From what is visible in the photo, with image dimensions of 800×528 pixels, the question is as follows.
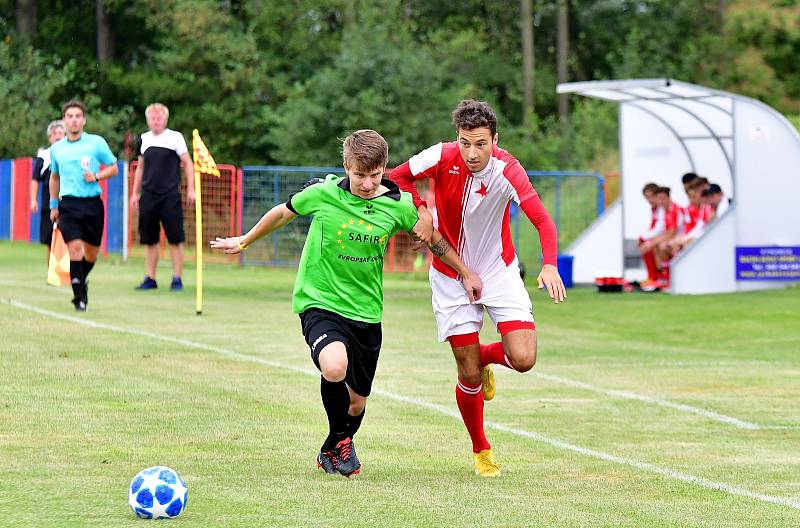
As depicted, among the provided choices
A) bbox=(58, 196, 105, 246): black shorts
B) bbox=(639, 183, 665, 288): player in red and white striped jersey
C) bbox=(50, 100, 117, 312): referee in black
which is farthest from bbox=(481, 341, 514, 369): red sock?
bbox=(639, 183, 665, 288): player in red and white striped jersey

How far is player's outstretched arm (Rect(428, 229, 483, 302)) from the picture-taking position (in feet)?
27.3

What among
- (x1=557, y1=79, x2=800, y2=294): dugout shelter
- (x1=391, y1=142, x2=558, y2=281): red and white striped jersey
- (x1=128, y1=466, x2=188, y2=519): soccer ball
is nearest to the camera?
(x1=128, y1=466, x2=188, y2=519): soccer ball

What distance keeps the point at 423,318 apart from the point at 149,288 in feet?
13.2

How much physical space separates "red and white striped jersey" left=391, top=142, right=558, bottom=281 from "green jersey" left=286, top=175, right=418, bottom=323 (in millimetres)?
263

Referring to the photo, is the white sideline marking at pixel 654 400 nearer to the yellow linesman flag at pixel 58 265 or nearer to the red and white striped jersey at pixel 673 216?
the yellow linesman flag at pixel 58 265

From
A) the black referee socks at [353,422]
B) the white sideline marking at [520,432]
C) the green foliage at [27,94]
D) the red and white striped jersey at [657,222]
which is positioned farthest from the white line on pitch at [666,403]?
the green foliage at [27,94]

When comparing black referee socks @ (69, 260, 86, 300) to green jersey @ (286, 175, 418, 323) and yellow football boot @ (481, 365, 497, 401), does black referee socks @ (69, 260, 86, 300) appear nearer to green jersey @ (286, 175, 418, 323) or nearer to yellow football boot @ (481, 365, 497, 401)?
yellow football boot @ (481, 365, 497, 401)

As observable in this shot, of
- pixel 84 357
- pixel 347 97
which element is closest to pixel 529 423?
pixel 84 357

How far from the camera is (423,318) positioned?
60.7 feet

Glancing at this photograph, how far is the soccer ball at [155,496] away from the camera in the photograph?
22.2ft

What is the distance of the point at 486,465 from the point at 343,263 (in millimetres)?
1328

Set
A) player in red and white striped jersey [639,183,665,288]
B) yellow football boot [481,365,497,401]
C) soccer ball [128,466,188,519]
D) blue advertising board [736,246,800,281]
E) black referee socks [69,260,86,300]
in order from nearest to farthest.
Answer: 1. soccer ball [128,466,188,519]
2. yellow football boot [481,365,497,401]
3. black referee socks [69,260,86,300]
4. blue advertising board [736,246,800,281]
5. player in red and white striped jersey [639,183,665,288]

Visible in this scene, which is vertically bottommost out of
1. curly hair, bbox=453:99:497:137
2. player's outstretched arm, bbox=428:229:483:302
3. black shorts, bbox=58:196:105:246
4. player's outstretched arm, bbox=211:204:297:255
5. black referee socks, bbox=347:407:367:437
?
black referee socks, bbox=347:407:367:437

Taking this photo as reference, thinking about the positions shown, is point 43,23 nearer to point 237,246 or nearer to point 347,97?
point 347,97
